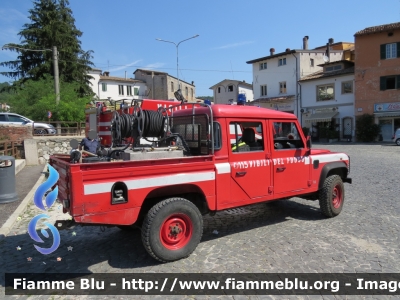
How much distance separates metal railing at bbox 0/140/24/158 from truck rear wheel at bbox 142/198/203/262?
990 cm

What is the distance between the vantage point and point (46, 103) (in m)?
19.5

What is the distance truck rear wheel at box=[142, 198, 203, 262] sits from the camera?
12.7 ft

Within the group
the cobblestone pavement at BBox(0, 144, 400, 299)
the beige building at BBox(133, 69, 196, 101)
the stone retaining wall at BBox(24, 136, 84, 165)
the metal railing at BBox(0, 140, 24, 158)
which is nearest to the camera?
the cobblestone pavement at BBox(0, 144, 400, 299)

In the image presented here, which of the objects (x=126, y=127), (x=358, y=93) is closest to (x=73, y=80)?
(x=358, y=93)

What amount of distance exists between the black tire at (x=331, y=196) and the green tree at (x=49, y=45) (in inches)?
1107

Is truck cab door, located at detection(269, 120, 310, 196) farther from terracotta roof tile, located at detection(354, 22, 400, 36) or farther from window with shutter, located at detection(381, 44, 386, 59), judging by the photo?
terracotta roof tile, located at detection(354, 22, 400, 36)

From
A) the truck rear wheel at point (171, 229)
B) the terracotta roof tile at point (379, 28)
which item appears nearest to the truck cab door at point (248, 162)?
the truck rear wheel at point (171, 229)

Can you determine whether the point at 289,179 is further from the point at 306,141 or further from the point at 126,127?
the point at 126,127

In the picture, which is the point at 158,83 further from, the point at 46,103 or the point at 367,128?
the point at 46,103

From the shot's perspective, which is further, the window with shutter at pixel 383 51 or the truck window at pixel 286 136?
the window with shutter at pixel 383 51

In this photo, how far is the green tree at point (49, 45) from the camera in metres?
29.8

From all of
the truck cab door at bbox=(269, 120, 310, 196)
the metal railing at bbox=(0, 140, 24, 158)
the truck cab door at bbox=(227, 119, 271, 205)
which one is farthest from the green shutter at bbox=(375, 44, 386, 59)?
the metal railing at bbox=(0, 140, 24, 158)

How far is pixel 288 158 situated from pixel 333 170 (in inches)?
58.8

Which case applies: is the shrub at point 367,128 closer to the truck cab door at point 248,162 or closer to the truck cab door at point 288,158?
the truck cab door at point 288,158
